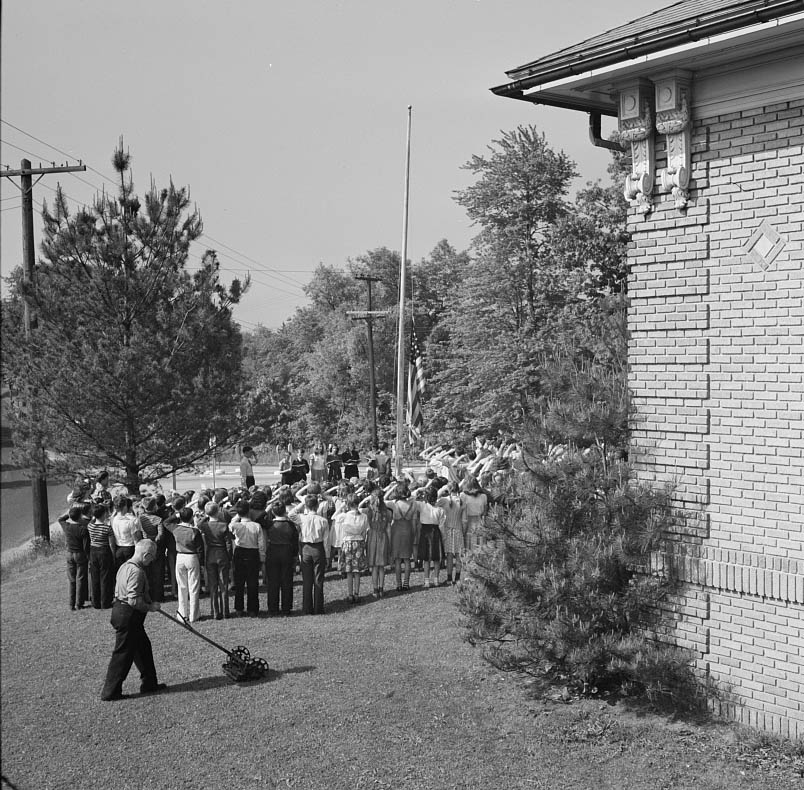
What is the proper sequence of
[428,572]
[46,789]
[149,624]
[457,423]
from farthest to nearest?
[457,423] → [428,572] → [149,624] → [46,789]

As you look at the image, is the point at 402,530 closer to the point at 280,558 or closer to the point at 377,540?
the point at 377,540

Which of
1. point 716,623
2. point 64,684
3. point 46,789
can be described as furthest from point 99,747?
point 716,623

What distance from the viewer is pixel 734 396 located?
859 cm

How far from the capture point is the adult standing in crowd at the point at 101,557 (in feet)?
43.9

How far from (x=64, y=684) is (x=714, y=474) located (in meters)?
7.45

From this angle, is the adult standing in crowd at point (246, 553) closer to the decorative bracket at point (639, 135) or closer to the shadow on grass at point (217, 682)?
the shadow on grass at point (217, 682)

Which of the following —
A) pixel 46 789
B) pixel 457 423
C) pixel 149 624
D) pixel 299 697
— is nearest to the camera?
pixel 46 789

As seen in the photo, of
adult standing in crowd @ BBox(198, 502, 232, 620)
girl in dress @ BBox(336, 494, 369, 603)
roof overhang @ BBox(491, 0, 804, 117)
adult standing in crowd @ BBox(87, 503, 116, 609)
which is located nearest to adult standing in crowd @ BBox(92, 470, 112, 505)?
adult standing in crowd @ BBox(87, 503, 116, 609)

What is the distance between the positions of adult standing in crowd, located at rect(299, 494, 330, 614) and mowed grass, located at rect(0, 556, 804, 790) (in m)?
1.09

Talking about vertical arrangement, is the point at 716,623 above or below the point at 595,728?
above

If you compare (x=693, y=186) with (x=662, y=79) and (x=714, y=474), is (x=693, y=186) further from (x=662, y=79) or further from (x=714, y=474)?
(x=714, y=474)

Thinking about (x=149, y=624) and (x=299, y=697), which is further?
(x=149, y=624)

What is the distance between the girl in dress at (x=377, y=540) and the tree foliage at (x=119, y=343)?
16.9 ft

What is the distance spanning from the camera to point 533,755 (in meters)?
8.24
